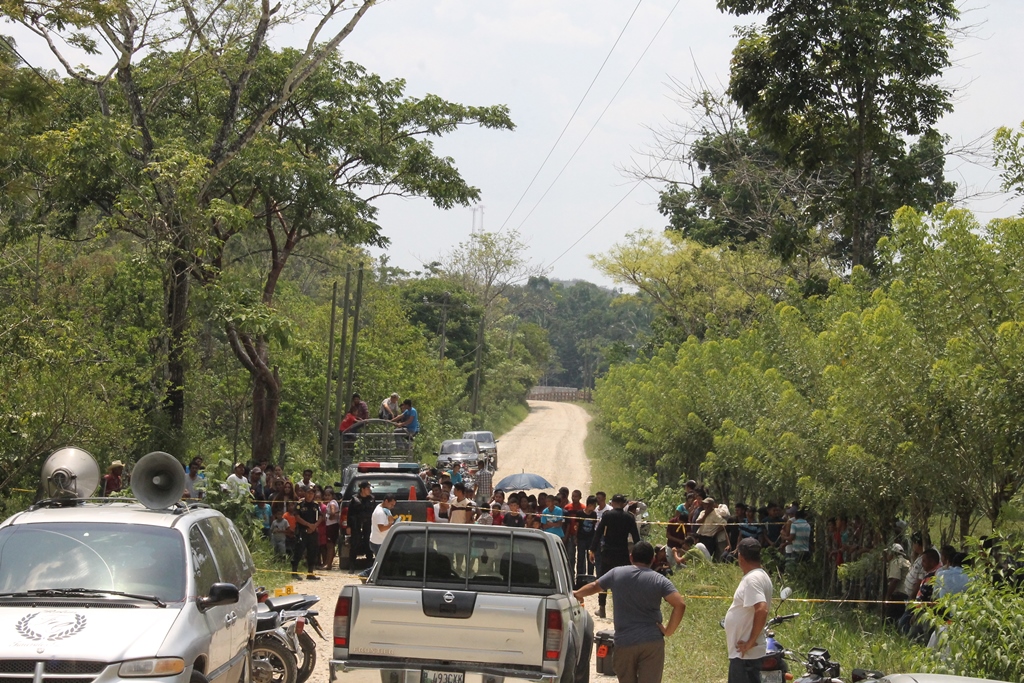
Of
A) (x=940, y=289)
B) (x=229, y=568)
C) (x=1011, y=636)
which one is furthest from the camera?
(x=940, y=289)

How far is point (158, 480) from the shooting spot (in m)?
9.54

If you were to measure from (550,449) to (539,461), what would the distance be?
7.13 meters

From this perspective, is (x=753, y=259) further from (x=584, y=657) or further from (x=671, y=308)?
(x=584, y=657)

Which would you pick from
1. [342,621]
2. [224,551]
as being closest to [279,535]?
[224,551]

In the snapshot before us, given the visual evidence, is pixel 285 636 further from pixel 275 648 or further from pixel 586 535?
pixel 586 535

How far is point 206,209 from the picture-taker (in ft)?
80.1

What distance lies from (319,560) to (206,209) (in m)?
8.19

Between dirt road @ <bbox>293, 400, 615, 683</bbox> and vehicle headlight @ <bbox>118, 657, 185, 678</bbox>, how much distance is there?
1.85 m

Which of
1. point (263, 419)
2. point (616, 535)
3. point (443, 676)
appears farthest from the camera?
point (263, 419)

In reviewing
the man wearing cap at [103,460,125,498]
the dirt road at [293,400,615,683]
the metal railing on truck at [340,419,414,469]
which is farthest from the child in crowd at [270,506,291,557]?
the metal railing on truck at [340,419,414,469]

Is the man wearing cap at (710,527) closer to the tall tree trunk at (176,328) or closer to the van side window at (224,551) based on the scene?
the van side window at (224,551)

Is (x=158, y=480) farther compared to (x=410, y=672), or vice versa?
(x=158, y=480)

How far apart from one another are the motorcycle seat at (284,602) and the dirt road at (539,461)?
109 centimetres

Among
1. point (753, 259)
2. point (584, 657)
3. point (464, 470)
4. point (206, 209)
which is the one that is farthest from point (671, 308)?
point (584, 657)
